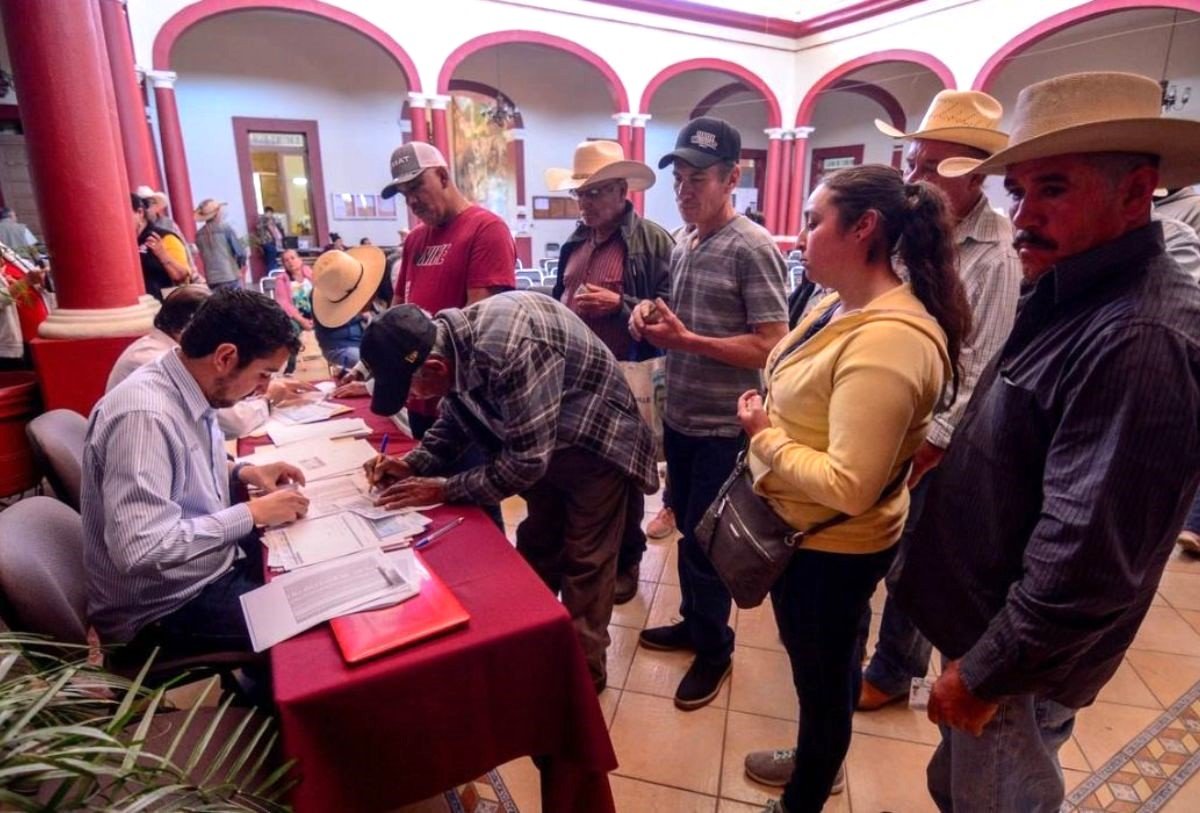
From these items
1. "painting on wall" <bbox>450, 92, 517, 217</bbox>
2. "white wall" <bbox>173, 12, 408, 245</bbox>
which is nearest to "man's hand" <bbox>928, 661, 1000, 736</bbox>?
"white wall" <bbox>173, 12, 408, 245</bbox>


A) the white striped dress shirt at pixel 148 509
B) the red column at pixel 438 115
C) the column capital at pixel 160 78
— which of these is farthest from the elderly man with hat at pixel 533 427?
the red column at pixel 438 115

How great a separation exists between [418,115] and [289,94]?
2538mm

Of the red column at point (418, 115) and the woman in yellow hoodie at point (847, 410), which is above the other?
the red column at point (418, 115)

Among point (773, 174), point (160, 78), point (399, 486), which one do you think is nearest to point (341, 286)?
point (399, 486)

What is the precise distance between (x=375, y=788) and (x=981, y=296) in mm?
1749

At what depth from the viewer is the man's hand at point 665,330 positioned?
75.0 inches

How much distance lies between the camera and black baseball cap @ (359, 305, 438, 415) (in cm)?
150

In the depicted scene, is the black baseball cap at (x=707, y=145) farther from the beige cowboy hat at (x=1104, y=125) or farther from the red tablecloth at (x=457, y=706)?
the red tablecloth at (x=457, y=706)

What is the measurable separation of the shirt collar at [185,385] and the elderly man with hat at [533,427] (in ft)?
1.28

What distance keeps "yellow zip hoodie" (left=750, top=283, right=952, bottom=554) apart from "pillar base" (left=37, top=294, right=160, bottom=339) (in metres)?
3.05

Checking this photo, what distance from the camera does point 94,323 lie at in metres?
2.96

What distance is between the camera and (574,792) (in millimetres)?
1362

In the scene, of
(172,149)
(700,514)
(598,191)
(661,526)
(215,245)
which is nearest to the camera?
(700,514)

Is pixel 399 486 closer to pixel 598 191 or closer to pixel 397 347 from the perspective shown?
pixel 397 347
